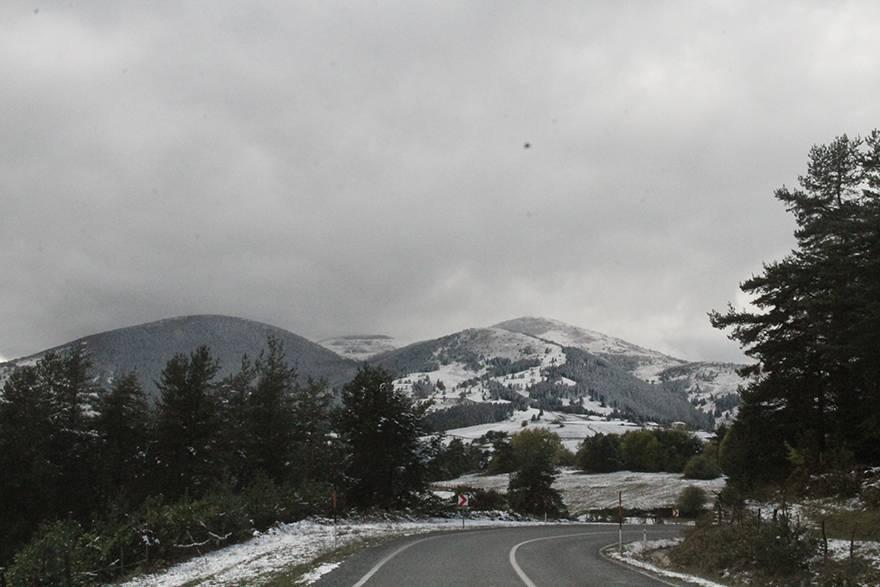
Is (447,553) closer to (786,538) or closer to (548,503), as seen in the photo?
(786,538)

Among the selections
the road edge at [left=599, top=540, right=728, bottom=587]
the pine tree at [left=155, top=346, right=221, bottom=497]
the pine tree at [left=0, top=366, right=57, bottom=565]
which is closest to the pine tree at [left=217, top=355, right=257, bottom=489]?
the pine tree at [left=155, top=346, right=221, bottom=497]

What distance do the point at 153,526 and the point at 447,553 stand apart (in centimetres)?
963

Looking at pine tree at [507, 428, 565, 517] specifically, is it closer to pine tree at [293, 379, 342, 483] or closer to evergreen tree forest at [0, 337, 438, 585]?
pine tree at [293, 379, 342, 483]

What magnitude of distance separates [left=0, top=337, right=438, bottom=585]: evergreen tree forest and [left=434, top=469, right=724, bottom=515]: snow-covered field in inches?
1598

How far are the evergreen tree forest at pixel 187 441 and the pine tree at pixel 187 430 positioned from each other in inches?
3.1

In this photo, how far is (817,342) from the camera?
1020 inches

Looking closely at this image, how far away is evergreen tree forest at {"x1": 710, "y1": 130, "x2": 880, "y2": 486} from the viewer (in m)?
24.1

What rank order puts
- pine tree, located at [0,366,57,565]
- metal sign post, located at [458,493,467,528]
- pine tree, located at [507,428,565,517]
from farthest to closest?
pine tree, located at [507,428,565,517]
pine tree, located at [0,366,57,565]
metal sign post, located at [458,493,467,528]

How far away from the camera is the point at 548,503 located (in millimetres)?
61250

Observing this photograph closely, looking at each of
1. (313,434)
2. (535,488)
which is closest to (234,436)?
(313,434)

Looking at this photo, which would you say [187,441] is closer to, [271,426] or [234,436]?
[234,436]

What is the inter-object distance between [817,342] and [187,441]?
1683 inches

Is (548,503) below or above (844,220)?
below

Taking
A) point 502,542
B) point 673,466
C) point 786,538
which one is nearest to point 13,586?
point 502,542
